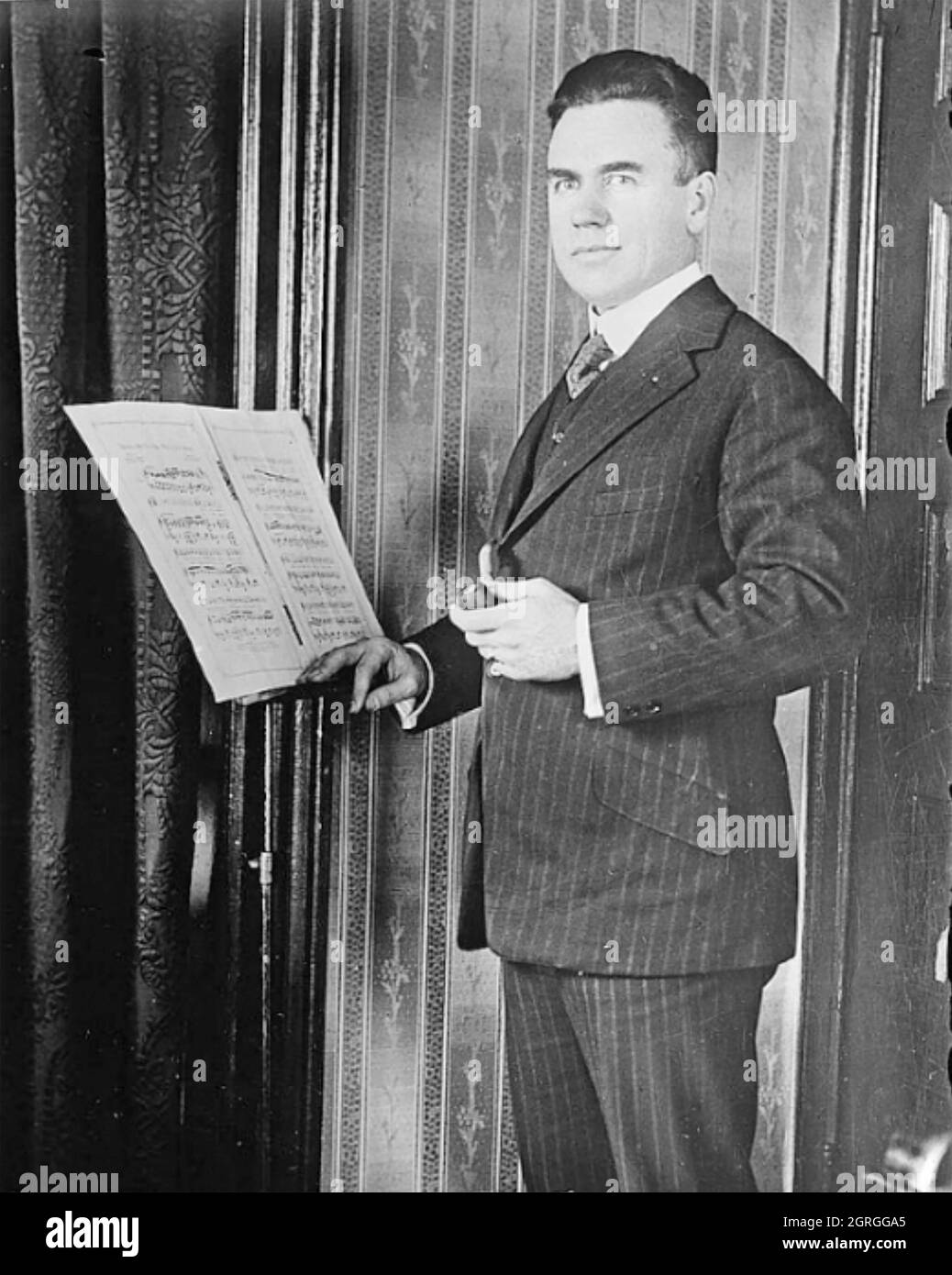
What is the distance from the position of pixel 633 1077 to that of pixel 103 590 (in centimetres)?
96

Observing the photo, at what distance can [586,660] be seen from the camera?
6.24 feet

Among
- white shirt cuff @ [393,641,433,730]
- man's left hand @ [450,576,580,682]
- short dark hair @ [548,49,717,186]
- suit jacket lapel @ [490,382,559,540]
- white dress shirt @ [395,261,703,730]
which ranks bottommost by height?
white shirt cuff @ [393,641,433,730]

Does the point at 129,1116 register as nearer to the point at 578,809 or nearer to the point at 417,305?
the point at 578,809

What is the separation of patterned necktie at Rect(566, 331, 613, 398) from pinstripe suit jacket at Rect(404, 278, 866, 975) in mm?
17

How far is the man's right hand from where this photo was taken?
6.46 ft

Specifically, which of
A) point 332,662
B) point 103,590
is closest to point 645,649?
point 332,662

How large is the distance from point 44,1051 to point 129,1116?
0.48 ft

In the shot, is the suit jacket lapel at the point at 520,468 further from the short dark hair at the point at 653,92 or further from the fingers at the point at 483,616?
the short dark hair at the point at 653,92

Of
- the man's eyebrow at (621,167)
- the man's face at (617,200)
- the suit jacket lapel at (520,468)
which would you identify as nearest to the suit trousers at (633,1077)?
the suit jacket lapel at (520,468)

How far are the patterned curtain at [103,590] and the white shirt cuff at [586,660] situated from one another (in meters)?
0.52

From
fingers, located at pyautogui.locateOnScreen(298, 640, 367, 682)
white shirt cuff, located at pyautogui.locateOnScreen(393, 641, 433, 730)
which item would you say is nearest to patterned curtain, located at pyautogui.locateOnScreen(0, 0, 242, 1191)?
fingers, located at pyautogui.locateOnScreen(298, 640, 367, 682)

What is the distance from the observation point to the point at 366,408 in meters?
1.97

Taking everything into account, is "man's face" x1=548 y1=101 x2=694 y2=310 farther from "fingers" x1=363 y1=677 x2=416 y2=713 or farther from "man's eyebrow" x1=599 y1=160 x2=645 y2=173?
"fingers" x1=363 y1=677 x2=416 y2=713
